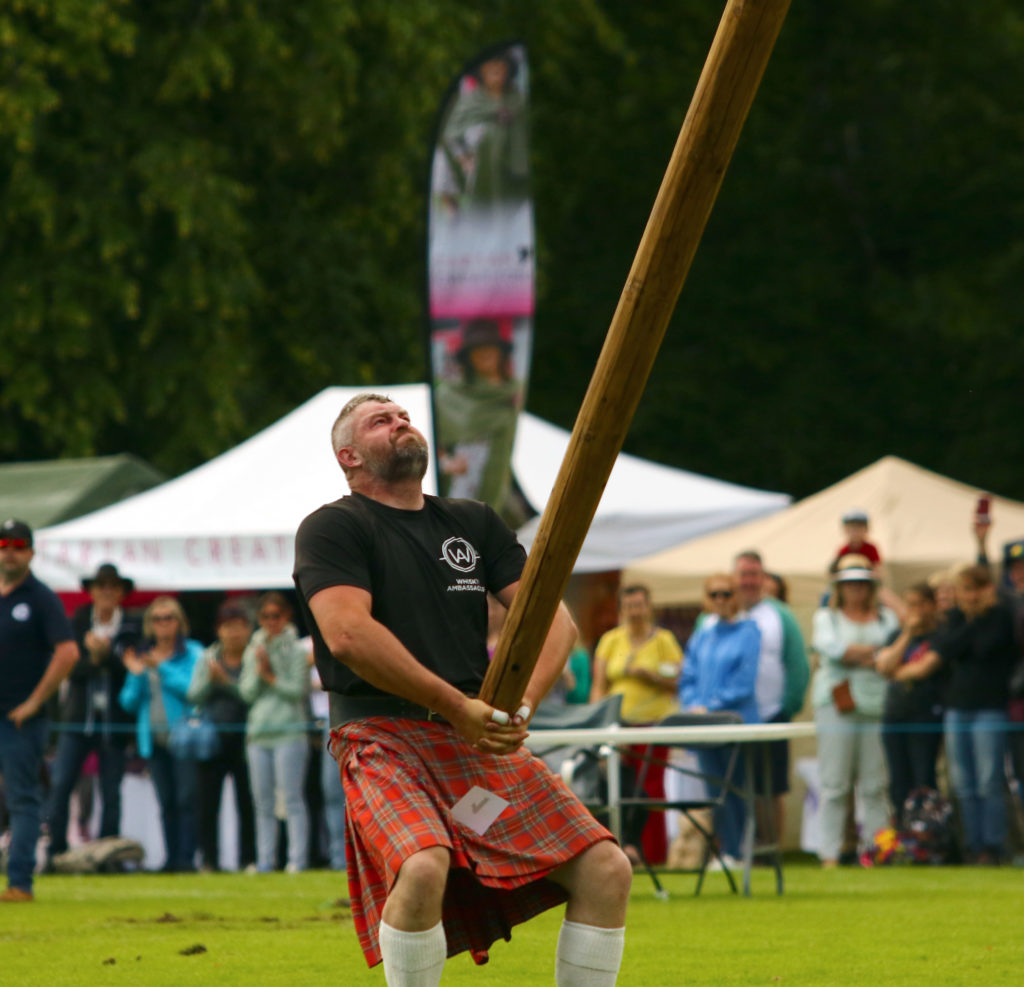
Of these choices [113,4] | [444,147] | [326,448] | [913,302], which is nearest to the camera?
[444,147]

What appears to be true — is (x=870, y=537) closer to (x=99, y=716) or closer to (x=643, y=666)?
(x=643, y=666)

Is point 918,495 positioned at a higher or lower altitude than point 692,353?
lower

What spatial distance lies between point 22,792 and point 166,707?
8.72 feet

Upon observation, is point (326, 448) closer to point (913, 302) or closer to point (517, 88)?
point (517, 88)

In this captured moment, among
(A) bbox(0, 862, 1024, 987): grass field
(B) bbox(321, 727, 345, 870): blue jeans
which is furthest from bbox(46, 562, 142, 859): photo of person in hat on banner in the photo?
(A) bbox(0, 862, 1024, 987): grass field

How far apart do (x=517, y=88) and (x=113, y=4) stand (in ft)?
23.1

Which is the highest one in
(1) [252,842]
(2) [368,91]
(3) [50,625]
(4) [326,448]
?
(2) [368,91]

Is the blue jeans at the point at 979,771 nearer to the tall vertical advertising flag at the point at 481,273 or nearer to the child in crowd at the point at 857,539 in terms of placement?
the child in crowd at the point at 857,539

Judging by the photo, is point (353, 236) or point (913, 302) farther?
point (913, 302)

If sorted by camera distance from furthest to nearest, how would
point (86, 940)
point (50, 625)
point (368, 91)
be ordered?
point (368, 91) < point (50, 625) < point (86, 940)

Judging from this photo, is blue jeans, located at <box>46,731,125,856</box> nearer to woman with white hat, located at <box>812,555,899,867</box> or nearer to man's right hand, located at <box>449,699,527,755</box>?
woman with white hat, located at <box>812,555,899,867</box>

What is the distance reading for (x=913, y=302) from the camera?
23.6 m

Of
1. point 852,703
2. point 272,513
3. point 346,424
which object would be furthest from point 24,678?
point 346,424

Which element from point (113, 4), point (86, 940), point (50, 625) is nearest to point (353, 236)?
point (113, 4)
